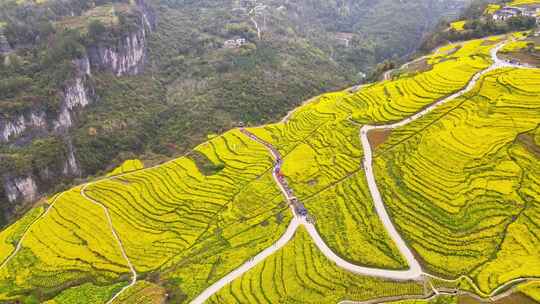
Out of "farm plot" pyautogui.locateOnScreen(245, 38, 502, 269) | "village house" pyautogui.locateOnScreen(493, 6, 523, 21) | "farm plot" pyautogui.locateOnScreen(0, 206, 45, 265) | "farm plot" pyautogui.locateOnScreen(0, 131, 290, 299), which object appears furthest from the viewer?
"village house" pyautogui.locateOnScreen(493, 6, 523, 21)

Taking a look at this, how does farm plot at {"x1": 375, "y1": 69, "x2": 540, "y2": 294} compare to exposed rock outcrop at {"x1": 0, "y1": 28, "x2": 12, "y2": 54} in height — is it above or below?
below

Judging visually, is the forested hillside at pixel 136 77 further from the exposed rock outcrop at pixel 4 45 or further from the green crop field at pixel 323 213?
the green crop field at pixel 323 213

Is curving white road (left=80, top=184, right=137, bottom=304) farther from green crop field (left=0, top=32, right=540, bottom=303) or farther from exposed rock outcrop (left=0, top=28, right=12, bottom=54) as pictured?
exposed rock outcrop (left=0, top=28, right=12, bottom=54)

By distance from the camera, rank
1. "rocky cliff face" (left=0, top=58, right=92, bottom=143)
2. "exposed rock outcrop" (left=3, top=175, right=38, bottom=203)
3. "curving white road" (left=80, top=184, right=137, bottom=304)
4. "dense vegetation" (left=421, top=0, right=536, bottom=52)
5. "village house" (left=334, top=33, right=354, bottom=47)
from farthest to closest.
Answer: "village house" (left=334, top=33, right=354, bottom=47) → "dense vegetation" (left=421, top=0, right=536, bottom=52) → "rocky cliff face" (left=0, top=58, right=92, bottom=143) → "exposed rock outcrop" (left=3, top=175, right=38, bottom=203) → "curving white road" (left=80, top=184, right=137, bottom=304)

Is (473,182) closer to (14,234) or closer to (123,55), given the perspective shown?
(14,234)

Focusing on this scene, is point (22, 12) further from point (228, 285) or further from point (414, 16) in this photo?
point (414, 16)

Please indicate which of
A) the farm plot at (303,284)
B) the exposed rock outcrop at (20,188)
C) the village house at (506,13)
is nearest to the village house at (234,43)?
the village house at (506,13)

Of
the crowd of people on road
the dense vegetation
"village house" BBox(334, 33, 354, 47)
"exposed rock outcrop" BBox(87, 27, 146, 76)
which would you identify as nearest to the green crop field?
the crowd of people on road
